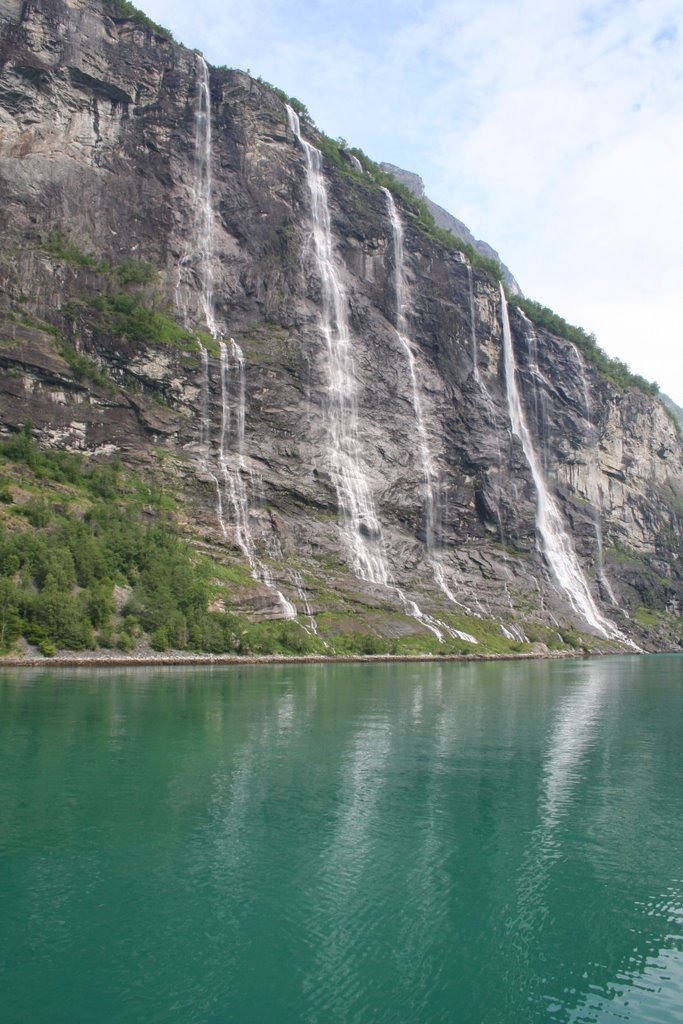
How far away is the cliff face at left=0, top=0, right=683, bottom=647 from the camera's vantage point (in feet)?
229

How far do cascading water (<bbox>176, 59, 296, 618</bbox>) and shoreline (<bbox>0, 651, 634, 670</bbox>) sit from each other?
16.5ft

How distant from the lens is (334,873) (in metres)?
13.2

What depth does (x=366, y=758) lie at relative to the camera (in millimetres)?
22234

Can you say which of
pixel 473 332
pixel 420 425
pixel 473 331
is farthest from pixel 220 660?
pixel 473 331

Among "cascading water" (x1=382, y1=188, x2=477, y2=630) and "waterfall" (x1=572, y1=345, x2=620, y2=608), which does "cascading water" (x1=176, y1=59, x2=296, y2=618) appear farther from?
"waterfall" (x1=572, y1=345, x2=620, y2=608)

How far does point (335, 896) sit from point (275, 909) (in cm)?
106

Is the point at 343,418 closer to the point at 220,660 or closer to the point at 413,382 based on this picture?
the point at 413,382

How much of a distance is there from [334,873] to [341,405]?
7174 cm

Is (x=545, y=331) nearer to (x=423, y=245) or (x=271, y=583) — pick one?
(x=423, y=245)

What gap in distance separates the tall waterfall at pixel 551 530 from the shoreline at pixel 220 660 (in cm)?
1815

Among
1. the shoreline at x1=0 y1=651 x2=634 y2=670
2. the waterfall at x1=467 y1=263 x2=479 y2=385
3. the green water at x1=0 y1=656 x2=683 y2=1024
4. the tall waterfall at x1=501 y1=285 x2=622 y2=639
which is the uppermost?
the waterfall at x1=467 y1=263 x2=479 y2=385

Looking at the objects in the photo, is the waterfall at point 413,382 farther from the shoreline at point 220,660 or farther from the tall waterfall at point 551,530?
the tall waterfall at point 551,530

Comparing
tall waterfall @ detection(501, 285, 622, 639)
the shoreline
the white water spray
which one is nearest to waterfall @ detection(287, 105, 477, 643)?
the shoreline

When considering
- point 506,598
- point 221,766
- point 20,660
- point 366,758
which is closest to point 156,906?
point 221,766
